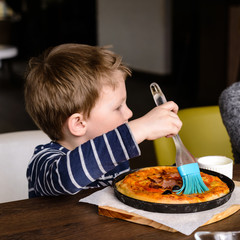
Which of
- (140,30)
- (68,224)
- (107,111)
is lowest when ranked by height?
(140,30)

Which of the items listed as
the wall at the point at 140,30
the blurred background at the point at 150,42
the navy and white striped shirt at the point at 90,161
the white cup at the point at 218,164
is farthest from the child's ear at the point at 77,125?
the wall at the point at 140,30

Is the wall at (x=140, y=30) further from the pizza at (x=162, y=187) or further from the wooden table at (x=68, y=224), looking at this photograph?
the wooden table at (x=68, y=224)

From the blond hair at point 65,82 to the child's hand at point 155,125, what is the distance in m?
0.19

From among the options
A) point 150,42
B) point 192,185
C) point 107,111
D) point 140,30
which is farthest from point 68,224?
point 140,30

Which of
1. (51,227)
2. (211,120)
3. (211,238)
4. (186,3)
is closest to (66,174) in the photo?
(51,227)

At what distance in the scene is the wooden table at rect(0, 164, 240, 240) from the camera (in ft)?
2.55

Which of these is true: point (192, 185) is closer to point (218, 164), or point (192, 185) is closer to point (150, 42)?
point (218, 164)

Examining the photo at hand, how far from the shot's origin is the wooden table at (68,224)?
777mm

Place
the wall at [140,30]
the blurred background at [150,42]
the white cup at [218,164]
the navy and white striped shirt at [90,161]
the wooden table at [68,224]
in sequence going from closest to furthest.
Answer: the wooden table at [68,224] → the navy and white striped shirt at [90,161] → the white cup at [218,164] → the blurred background at [150,42] → the wall at [140,30]

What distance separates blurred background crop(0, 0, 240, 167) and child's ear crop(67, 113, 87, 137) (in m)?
2.00

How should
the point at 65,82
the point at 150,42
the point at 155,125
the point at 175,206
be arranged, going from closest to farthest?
the point at 175,206 → the point at 155,125 → the point at 65,82 → the point at 150,42

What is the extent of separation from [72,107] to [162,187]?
12.7 inches

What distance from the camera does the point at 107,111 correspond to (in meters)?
1.10

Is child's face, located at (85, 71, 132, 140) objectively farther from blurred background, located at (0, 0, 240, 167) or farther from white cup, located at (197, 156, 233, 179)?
blurred background, located at (0, 0, 240, 167)
